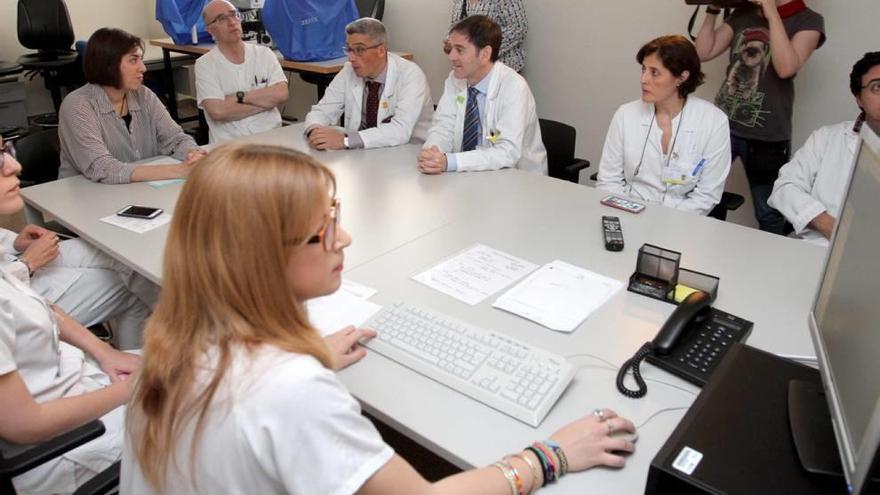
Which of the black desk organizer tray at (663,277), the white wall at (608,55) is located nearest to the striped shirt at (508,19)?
the white wall at (608,55)

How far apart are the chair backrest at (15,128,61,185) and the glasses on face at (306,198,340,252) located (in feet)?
7.07

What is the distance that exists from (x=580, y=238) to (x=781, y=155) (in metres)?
1.56

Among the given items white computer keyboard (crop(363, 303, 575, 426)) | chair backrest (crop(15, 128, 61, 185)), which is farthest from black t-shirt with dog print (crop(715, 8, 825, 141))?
chair backrest (crop(15, 128, 61, 185))

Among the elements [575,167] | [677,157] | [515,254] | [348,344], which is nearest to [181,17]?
[575,167]

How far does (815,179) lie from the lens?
2168 millimetres

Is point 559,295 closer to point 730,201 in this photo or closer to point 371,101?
point 730,201

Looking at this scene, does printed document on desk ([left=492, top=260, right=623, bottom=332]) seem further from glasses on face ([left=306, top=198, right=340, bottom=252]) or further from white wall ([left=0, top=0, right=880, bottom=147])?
white wall ([left=0, top=0, right=880, bottom=147])

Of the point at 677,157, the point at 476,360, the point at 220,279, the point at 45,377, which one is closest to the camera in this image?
the point at 220,279

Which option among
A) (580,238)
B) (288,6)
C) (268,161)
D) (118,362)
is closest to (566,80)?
(288,6)

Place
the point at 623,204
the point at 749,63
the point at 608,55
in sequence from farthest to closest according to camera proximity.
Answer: the point at 608,55
the point at 749,63
the point at 623,204

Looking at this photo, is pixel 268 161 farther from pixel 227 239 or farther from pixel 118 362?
pixel 118 362

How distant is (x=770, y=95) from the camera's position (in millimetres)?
2672

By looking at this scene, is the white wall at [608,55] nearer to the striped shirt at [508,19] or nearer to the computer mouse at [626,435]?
the striped shirt at [508,19]

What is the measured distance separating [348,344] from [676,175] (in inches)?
61.8
